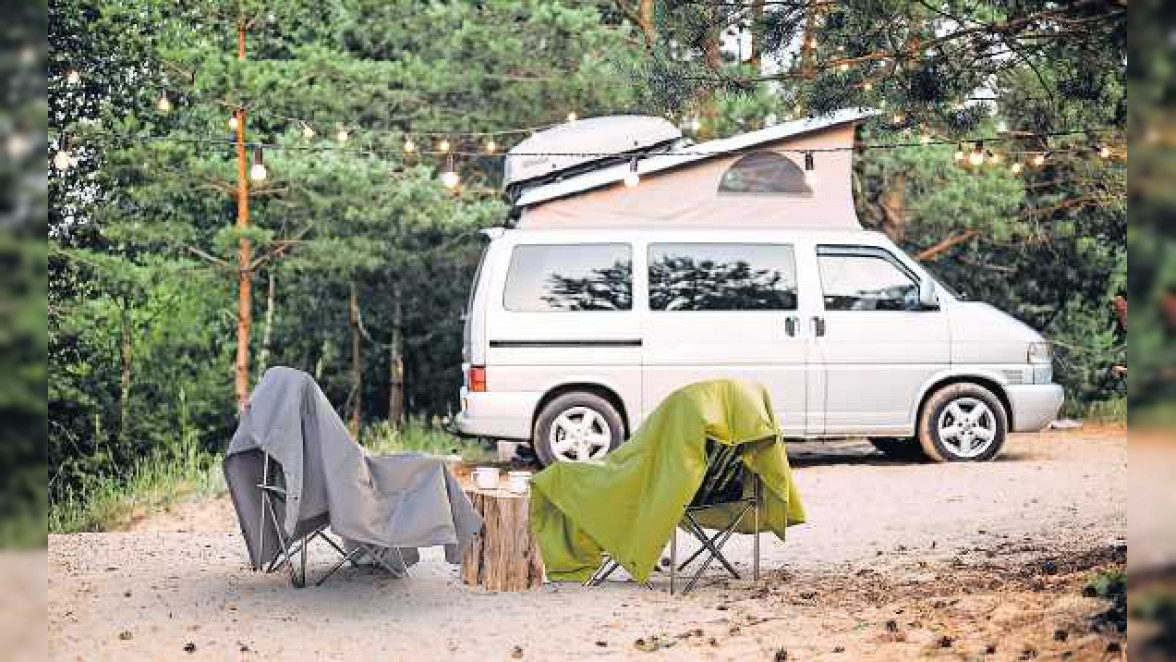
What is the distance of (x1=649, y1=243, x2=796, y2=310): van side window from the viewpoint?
418 inches

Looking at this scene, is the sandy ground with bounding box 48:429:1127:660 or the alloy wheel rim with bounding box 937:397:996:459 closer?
the sandy ground with bounding box 48:429:1127:660

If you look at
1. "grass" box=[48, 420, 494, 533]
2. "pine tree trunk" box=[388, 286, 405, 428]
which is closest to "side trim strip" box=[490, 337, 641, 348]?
"grass" box=[48, 420, 494, 533]

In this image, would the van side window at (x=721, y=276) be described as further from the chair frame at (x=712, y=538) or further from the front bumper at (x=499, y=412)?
the chair frame at (x=712, y=538)

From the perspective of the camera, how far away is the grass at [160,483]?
10500 millimetres

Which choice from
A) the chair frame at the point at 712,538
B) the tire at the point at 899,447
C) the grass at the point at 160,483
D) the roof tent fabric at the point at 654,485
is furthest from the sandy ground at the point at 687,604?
Result: the tire at the point at 899,447

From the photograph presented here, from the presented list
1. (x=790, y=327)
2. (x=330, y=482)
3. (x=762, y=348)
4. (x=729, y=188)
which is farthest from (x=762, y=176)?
(x=330, y=482)

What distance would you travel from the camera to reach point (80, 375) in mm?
13625

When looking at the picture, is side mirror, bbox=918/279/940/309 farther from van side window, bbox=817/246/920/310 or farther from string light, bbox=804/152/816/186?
string light, bbox=804/152/816/186

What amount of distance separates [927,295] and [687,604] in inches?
204

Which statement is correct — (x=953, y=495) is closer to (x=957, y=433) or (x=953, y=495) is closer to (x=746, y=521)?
(x=957, y=433)

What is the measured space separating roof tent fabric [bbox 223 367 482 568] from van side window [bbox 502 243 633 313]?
4.18 meters

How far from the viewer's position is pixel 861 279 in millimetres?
10672

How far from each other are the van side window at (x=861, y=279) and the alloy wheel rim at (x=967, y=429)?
0.83 metres

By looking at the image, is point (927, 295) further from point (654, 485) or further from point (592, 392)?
point (654, 485)
